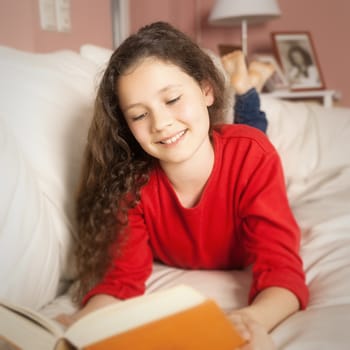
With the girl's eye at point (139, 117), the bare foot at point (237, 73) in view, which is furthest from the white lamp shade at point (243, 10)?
the girl's eye at point (139, 117)

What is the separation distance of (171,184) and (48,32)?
883 millimetres

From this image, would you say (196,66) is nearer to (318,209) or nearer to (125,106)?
(125,106)

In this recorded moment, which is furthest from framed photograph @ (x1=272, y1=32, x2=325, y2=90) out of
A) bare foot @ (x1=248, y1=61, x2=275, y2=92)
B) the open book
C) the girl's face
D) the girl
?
the open book

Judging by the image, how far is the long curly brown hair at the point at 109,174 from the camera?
865mm

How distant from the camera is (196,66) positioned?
2.86 feet

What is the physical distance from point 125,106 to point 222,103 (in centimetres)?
28

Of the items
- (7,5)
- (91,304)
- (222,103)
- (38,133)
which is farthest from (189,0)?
(91,304)

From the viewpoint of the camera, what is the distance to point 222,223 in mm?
907

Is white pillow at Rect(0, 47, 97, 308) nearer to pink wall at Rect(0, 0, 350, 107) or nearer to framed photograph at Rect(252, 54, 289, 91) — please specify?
framed photograph at Rect(252, 54, 289, 91)

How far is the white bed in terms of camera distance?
2.33 feet

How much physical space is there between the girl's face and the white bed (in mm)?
194

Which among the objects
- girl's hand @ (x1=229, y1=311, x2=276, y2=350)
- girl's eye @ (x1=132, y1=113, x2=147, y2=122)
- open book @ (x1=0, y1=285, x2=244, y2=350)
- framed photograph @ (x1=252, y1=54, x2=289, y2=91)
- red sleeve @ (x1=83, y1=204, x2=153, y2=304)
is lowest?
red sleeve @ (x1=83, y1=204, x2=153, y2=304)

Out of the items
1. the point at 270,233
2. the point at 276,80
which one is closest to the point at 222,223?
the point at 270,233

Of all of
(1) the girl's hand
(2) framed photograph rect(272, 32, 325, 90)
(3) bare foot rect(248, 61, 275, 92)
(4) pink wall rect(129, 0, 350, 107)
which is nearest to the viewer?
(1) the girl's hand
